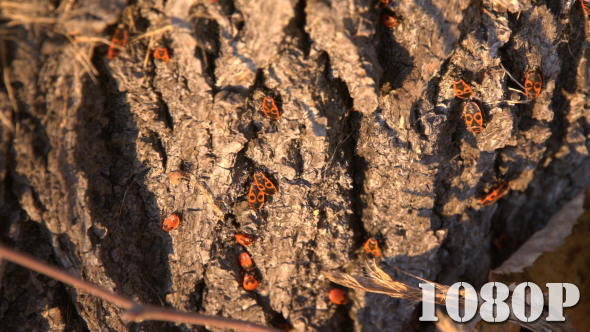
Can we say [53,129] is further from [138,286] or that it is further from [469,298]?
[469,298]

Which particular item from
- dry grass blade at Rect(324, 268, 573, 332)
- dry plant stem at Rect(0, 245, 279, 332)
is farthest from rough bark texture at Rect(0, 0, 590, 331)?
dry plant stem at Rect(0, 245, 279, 332)

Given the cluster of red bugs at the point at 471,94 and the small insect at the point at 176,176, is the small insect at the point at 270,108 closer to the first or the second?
the small insect at the point at 176,176

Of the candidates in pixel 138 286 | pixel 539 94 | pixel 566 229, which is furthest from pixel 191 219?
pixel 566 229

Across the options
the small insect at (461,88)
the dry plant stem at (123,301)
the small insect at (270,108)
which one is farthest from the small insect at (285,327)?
the small insect at (461,88)

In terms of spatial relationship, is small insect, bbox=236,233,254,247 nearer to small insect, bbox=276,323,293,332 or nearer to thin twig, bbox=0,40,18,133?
small insect, bbox=276,323,293,332

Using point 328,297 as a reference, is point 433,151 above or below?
above

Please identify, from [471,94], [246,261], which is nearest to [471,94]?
[471,94]
